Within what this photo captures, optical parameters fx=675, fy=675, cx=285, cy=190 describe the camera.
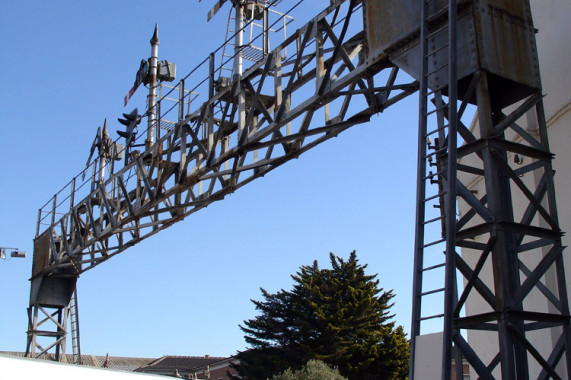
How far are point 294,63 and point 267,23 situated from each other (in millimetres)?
1692

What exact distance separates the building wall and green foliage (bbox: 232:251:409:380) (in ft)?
58.9

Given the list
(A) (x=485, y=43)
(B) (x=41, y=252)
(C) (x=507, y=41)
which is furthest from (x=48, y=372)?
(B) (x=41, y=252)

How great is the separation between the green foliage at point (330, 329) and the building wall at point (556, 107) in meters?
17.9

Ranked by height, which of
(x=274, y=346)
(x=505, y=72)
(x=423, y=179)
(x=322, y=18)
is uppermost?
(x=322, y=18)

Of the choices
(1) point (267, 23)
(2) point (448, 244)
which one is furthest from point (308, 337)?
(2) point (448, 244)

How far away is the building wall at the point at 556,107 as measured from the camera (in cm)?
1092

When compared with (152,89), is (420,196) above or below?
below

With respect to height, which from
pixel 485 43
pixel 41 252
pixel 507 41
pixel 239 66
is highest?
pixel 239 66

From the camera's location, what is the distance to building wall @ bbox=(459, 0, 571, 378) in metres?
10.9

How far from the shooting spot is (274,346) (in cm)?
3222

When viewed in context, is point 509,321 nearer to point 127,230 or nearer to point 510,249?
point 510,249

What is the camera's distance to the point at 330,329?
2966cm

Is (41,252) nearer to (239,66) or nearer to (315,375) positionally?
(315,375)

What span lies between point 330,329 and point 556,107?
19992mm
